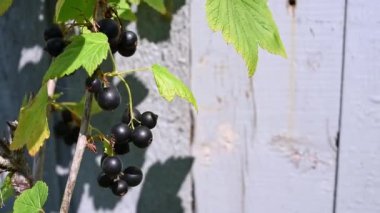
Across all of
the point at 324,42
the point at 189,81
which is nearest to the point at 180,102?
the point at 189,81

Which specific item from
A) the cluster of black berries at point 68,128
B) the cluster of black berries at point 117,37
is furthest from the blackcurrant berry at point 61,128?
the cluster of black berries at point 117,37

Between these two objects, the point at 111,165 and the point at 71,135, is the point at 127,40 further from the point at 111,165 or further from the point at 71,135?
the point at 71,135

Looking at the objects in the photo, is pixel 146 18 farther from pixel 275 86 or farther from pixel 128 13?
pixel 275 86

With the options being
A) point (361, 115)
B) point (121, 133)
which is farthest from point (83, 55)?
point (361, 115)

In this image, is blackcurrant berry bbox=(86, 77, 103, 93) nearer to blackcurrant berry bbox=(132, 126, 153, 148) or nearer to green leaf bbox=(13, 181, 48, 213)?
blackcurrant berry bbox=(132, 126, 153, 148)

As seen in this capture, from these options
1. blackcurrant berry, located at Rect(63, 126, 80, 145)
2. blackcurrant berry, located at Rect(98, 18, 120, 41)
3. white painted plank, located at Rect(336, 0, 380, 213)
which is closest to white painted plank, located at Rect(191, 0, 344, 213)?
white painted plank, located at Rect(336, 0, 380, 213)
